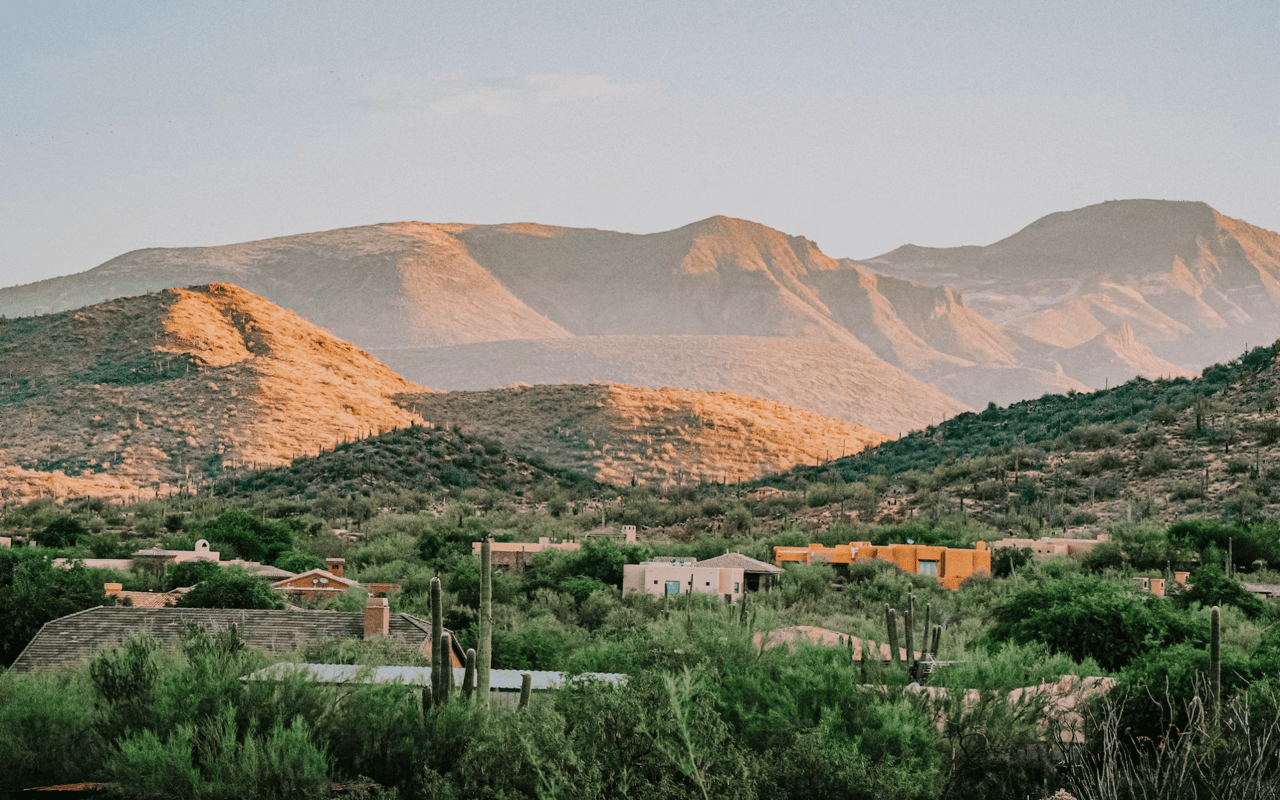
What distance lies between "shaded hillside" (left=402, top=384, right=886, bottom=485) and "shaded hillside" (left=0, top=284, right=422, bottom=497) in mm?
5864

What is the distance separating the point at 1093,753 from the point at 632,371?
14300cm

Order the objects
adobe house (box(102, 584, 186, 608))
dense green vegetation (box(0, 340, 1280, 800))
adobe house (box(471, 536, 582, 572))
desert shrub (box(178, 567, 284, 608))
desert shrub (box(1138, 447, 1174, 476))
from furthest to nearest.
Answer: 1. desert shrub (box(1138, 447, 1174, 476))
2. adobe house (box(471, 536, 582, 572))
3. adobe house (box(102, 584, 186, 608))
4. desert shrub (box(178, 567, 284, 608))
5. dense green vegetation (box(0, 340, 1280, 800))

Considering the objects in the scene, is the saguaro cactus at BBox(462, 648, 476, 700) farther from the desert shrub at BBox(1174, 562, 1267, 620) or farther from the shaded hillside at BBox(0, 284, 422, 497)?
the shaded hillside at BBox(0, 284, 422, 497)

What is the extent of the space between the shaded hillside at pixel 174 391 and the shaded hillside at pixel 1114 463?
2620 cm

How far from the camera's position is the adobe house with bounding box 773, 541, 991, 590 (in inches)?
1656

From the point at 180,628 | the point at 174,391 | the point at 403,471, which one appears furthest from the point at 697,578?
the point at 174,391

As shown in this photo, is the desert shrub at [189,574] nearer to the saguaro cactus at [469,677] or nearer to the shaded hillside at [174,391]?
the saguaro cactus at [469,677]

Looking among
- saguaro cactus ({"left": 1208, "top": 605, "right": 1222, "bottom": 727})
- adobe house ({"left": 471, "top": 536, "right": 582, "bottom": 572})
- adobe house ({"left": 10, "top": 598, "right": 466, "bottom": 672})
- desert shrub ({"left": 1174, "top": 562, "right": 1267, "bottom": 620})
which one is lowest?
adobe house ({"left": 471, "top": 536, "right": 582, "bottom": 572})

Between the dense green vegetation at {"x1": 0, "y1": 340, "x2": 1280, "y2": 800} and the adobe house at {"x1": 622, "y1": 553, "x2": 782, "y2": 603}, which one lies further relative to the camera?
the adobe house at {"x1": 622, "y1": 553, "x2": 782, "y2": 603}

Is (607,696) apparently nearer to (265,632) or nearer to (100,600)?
(265,632)

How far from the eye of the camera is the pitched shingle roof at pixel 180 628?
26250 mm

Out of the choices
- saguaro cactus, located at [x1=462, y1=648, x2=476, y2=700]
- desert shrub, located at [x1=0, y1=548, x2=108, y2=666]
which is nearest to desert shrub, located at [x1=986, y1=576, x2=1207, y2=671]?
saguaro cactus, located at [x1=462, y1=648, x2=476, y2=700]

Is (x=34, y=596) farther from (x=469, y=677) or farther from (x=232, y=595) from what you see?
(x=469, y=677)

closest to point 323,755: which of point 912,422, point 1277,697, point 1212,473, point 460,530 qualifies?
point 1277,697
